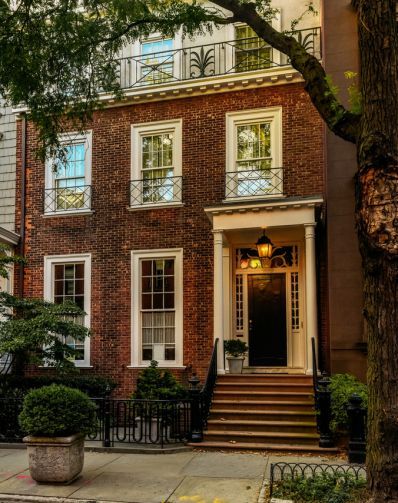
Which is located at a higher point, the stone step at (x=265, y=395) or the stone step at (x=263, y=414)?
the stone step at (x=265, y=395)

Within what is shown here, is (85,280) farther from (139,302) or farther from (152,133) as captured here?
(152,133)

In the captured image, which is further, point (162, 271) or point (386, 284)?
point (162, 271)

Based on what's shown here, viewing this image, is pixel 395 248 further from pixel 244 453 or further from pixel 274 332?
pixel 274 332

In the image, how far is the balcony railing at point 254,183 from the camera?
12.6 m

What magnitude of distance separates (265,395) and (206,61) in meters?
8.41

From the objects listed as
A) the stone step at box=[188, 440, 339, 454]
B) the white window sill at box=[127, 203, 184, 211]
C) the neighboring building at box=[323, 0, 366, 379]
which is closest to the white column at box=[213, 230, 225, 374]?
the white window sill at box=[127, 203, 184, 211]

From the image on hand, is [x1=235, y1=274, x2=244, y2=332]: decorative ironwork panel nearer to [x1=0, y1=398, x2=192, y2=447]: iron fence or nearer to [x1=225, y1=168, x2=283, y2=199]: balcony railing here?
[x1=225, y1=168, x2=283, y2=199]: balcony railing

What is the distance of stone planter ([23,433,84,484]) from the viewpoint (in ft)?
23.1

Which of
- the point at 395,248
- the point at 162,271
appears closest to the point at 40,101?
the point at 162,271

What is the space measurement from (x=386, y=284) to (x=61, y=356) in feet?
27.8

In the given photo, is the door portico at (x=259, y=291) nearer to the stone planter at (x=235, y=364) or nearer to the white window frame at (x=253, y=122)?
the stone planter at (x=235, y=364)

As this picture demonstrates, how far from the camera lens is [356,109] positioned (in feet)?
20.4

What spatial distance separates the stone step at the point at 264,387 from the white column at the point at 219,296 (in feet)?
1.62

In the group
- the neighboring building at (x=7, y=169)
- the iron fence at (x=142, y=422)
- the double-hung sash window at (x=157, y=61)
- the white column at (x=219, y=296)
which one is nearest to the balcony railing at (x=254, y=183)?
the white column at (x=219, y=296)
